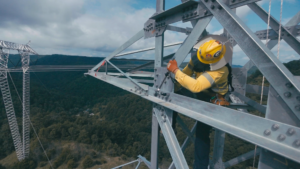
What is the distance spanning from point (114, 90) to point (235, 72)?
3216 inches

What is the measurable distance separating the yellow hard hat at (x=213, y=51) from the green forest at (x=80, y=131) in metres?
15.9

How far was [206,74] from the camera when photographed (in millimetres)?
2539

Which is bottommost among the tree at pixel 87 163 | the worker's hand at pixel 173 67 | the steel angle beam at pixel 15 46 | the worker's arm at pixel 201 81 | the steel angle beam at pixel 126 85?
the tree at pixel 87 163

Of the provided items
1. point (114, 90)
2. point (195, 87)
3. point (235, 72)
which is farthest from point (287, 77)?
point (114, 90)

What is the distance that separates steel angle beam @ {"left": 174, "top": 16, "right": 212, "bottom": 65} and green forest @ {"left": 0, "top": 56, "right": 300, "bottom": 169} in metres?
16.1

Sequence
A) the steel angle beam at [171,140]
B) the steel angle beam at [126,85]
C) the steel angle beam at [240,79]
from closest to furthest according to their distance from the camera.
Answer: the steel angle beam at [171,140] → the steel angle beam at [126,85] → the steel angle beam at [240,79]

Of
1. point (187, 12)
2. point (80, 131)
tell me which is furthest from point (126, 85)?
point (80, 131)

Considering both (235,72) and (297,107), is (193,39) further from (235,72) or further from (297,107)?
(235,72)

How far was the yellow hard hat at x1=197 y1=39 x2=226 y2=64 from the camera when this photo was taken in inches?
93.5

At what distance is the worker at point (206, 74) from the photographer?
96.2 inches

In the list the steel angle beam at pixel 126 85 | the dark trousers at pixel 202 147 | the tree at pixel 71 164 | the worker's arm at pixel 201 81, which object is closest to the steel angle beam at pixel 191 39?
the worker's arm at pixel 201 81

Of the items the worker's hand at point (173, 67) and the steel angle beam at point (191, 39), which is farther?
the worker's hand at point (173, 67)

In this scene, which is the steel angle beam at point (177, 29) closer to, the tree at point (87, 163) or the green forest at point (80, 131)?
the green forest at point (80, 131)

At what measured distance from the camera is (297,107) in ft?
4.97
